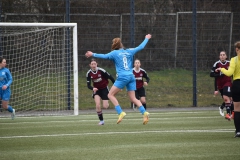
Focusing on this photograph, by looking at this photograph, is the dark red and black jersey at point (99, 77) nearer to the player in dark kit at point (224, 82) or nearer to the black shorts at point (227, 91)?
the player in dark kit at point (224, 82)

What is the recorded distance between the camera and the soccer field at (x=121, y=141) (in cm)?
899

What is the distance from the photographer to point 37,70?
67.3 feet

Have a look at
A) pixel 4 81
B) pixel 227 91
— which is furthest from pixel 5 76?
pixel 227 91

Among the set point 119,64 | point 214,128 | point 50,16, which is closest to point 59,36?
point 50,16

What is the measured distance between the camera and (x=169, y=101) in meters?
23.8

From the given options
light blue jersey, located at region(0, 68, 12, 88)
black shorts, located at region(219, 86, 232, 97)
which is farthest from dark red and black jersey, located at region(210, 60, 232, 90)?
light blue jersey, located at region(0, 68, 12, 88)

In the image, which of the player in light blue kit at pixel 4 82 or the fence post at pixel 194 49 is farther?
the fence post at pixel 194 49

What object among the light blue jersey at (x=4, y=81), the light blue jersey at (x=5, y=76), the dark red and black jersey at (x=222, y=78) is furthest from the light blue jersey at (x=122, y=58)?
the light blue jersey at (x=4, y=81)

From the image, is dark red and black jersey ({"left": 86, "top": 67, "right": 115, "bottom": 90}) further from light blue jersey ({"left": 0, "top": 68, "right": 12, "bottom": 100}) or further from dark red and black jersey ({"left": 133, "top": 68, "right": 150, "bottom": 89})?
dark red and black jersey ({"left": 133, "top": 68, "right": 150, "bottom": 89})

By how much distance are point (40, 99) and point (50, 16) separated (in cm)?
367

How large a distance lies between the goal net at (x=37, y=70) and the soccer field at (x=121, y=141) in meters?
5.76

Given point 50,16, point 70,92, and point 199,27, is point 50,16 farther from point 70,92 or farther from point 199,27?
point 199,27

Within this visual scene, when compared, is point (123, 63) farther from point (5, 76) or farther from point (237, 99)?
point (5, 76)

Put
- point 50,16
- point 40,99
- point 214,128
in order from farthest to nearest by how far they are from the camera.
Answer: point 50,16 < point 40,99 < point 214,128
